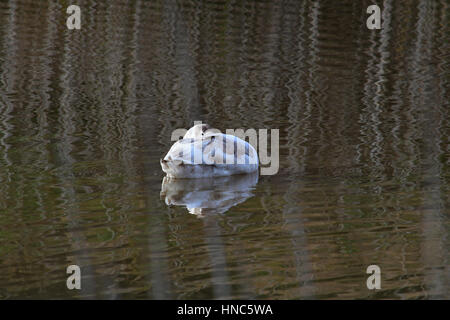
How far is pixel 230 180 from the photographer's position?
1127 cm

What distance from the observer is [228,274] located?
793cm

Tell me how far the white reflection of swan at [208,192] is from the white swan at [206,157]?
89 mm

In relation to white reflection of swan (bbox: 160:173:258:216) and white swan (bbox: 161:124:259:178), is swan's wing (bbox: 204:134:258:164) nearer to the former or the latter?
white swan (bbox: 161:124:259:178)

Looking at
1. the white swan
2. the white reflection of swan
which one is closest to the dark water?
the white reflection of swan

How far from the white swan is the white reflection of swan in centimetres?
9

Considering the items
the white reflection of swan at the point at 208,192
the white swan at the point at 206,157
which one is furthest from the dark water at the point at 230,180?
the white swan at the point at 206,157

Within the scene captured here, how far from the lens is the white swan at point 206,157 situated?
11.1 metres

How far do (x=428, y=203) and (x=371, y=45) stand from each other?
12.8 meters

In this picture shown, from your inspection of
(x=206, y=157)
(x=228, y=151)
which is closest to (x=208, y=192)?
(x=206, y=157)

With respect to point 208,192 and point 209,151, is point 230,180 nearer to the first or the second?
point 209,151

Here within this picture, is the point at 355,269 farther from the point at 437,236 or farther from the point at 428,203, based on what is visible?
the point at 428,203

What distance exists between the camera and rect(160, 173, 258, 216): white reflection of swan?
1020cm

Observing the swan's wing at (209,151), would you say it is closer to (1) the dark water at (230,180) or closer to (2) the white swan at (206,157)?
(2) the white swan at (206,157)
